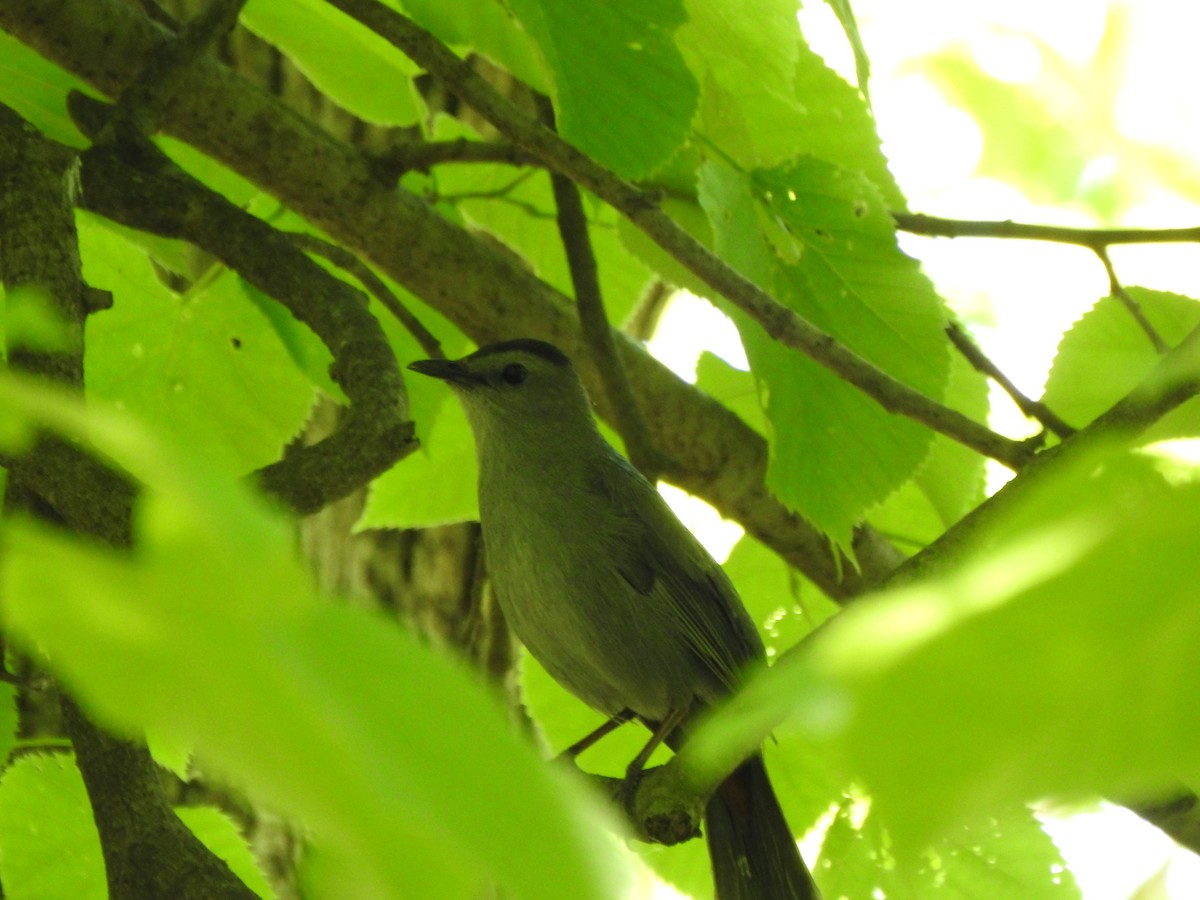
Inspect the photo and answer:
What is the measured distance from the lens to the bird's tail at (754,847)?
186 cm

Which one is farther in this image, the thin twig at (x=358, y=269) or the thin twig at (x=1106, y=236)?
the thin twig at (x=358, y=269)

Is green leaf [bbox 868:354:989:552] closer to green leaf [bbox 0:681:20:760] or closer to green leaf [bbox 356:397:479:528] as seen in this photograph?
green leaf [bbox 356:397:479:528]

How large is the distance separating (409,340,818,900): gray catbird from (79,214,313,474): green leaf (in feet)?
0.84

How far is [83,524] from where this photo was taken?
41.6 inches

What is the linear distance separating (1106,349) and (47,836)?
1.43 m

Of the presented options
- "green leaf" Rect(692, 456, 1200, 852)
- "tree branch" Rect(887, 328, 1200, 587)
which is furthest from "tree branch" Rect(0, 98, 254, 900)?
"green leaf" Rect(692, 456, 1200, 852)

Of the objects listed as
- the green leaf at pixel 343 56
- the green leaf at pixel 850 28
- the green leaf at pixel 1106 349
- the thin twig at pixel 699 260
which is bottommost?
the green leaf at pixel 343 56

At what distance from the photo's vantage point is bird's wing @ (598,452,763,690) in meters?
1.94

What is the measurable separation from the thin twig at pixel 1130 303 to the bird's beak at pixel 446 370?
3.15ft

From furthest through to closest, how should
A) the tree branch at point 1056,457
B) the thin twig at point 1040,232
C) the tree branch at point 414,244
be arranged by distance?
1. the tree branch at point 414,244
2. the thin twig at point 1040,232
3. the tree branch at point 1056,457

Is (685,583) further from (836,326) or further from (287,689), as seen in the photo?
(287,689)

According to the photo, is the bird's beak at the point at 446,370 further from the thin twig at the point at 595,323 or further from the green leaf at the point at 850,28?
the green leaf at the point at 850,28

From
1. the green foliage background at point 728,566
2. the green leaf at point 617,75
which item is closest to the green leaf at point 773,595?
the green foliage background at point 728,566

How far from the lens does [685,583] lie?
1984 mm
